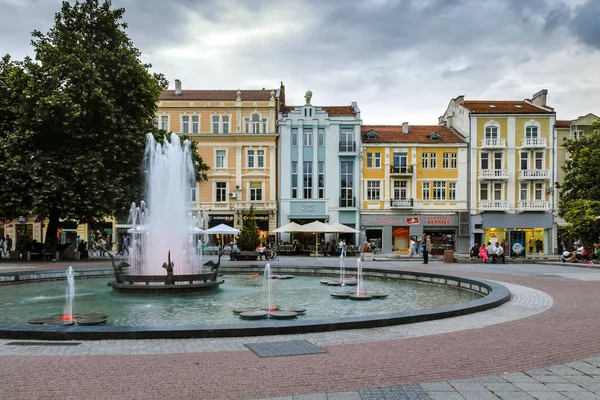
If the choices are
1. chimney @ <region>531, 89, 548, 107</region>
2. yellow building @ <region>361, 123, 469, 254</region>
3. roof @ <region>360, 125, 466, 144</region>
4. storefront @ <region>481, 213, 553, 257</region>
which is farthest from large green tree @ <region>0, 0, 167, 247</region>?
chimney @ <region>531, 89, 548, 107</region>

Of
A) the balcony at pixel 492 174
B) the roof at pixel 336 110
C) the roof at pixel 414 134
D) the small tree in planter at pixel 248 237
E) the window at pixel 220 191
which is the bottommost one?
the small tree in planter at pixel 248 237

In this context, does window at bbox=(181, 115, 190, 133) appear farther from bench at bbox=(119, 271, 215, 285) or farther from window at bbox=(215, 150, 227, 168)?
bench at bbox=(119, 271, 215, 285)

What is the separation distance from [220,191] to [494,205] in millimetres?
26454

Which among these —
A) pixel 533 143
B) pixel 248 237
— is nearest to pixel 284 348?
pixel 248 237

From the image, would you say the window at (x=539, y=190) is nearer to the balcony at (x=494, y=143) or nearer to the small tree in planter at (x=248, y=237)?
the balcony at (x=494, y=143)

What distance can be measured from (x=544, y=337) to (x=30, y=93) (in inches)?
1141

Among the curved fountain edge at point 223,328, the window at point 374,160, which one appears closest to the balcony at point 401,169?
the window at point 374,160

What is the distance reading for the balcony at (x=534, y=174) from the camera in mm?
51344

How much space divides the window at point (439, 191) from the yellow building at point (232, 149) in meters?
15.5

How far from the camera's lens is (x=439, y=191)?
51.8 m

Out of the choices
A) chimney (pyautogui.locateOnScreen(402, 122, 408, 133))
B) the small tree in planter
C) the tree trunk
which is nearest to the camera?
the tree trunk

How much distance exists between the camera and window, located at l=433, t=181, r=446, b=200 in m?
51.7

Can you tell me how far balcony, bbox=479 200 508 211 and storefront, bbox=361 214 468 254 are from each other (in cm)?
278

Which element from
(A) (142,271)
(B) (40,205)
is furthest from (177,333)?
(B) (40,205)
